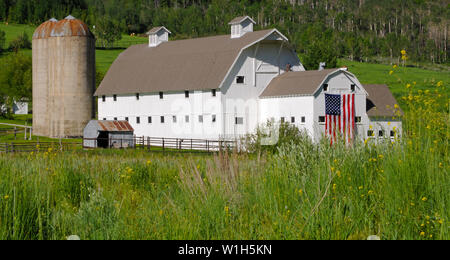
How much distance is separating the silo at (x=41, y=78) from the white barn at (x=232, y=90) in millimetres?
7325

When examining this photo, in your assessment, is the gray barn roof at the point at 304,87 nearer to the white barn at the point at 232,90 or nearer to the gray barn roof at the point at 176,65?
the white barn at the point at 232,90

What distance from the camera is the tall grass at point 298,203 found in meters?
9.73

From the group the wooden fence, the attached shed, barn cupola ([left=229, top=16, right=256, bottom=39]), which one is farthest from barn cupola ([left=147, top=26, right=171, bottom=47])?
the wooden fence

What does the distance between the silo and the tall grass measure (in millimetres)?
43572

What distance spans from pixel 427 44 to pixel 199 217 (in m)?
183

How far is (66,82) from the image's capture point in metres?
53.2

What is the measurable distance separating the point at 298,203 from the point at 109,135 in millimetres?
35305

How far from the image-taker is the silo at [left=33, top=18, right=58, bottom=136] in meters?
54.3

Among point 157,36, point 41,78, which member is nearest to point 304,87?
point 157,36

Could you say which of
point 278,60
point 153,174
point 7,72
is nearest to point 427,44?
point 7,72

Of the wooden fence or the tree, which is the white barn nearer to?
the wooden fence

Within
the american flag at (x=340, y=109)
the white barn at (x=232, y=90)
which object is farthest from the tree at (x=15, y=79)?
the american flag at (x=340, y=109)

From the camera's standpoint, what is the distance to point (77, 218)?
417 inches
